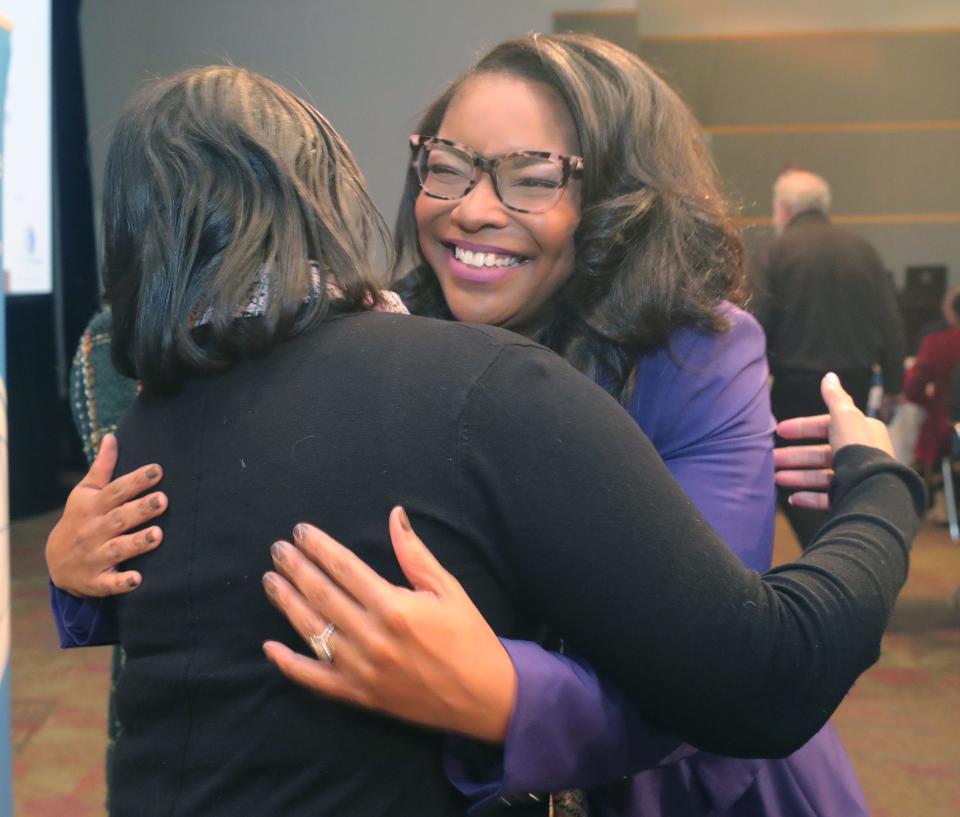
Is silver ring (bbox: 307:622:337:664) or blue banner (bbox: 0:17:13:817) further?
blue banner (bbox: 0:17:13:817)

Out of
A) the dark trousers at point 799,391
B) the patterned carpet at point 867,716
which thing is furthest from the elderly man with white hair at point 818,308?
the patterned carpet at point 867,716

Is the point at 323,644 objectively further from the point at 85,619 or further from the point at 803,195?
the point at 803,195

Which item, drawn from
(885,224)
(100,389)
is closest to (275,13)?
(885,224)

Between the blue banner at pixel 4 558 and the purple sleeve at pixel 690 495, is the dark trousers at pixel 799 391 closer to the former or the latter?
the purple sleeve at pixel 690 495

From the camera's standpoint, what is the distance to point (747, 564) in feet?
3.52

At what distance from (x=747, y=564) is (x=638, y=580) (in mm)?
326

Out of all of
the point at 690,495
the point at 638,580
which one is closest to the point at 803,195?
the point at 690,495

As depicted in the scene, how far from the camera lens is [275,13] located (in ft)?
20.0

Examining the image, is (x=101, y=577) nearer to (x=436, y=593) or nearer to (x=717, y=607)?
(x=436, y=593)

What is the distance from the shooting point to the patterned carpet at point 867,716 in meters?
3.01

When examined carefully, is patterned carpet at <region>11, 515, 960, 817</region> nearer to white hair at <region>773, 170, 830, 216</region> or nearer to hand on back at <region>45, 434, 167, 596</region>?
white hair at <region>773, 170, 830, 216</region>

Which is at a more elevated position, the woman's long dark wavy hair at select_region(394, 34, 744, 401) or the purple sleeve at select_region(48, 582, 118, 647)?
the woman's long dark wavy hair at select_region(394, 34, 744, 401)

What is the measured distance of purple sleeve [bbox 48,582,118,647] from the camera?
1069mm

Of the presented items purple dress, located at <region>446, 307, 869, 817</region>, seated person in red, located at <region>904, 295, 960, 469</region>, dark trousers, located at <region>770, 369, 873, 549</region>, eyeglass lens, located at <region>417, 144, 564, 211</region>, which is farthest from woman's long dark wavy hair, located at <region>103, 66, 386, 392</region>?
seated person in red, located at <region>904, 295, 960, 469</region>
